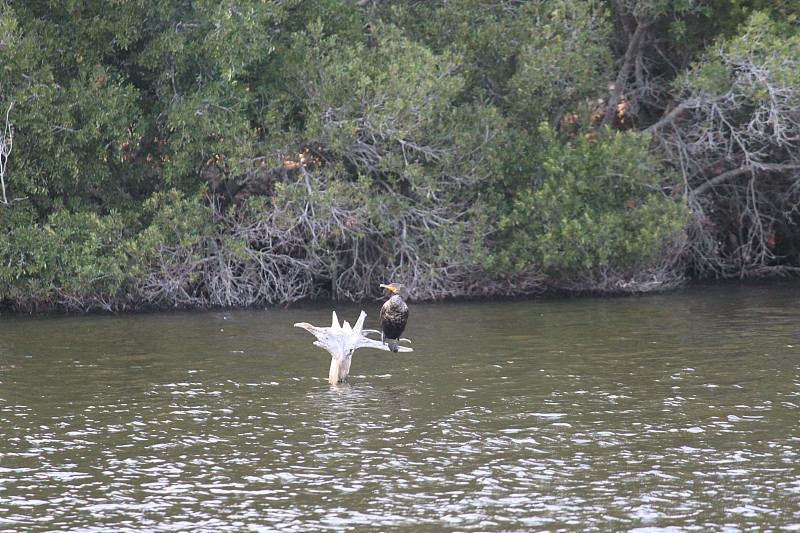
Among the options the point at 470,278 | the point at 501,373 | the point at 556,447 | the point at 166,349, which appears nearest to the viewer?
the point at 556,447

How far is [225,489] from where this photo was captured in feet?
31.5

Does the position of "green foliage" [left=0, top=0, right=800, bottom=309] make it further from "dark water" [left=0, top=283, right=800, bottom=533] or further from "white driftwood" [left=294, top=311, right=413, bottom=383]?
"white driftwood" [left=294, top=311, right=413, bottom=383]

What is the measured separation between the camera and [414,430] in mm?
11695

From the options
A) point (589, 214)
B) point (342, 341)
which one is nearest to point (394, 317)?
point (342, 341)

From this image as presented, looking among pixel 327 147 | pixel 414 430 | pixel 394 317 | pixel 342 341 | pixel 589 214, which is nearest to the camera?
pixel 414 430

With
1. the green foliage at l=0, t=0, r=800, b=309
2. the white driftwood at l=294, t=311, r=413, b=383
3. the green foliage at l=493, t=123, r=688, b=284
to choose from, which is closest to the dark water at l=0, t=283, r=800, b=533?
the white driftwood at l=294, t=311, r=413, b=383

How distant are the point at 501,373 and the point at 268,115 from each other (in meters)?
9.36

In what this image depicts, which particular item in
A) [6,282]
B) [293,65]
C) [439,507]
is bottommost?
[439,507]

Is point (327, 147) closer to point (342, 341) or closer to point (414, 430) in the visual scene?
point (342, 341)

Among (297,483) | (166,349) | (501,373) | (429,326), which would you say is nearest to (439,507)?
(297,483)

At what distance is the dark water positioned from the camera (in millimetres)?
8914

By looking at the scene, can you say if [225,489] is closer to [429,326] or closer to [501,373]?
[501,373]

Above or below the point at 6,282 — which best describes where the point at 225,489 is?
below

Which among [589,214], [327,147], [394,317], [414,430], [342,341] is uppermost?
[327,147]
